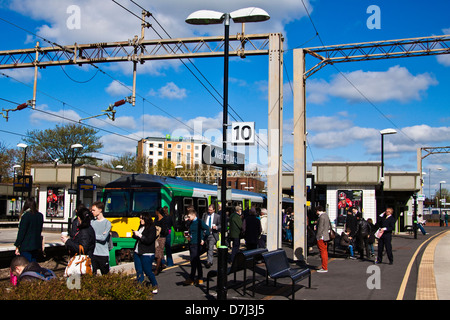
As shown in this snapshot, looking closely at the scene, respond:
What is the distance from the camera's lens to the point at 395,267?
13.9 metres

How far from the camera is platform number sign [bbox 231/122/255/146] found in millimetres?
9102

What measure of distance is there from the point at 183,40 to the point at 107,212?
6901 mm

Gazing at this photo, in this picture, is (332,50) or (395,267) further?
(332,50)

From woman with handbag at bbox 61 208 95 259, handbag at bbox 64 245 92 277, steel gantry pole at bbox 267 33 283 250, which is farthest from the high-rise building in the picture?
handbag at bbox 64 245 92 277

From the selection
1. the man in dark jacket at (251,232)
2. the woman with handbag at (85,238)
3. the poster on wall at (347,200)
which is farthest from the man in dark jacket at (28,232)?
the poster on wall at (347,200)

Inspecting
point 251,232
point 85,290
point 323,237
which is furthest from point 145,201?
point 85,290

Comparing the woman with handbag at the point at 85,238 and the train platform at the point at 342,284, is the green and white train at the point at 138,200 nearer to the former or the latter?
the train platform at the point at 342,284

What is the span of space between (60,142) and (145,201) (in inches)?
2060

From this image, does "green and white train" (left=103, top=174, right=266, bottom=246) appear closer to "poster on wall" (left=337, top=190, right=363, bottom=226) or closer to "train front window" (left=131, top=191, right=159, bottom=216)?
"train front window" (left=131, top=191, right=159, bottom=216)

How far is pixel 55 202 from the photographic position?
39375 millimetres

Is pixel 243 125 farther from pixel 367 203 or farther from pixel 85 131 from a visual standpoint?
pixel 85 131

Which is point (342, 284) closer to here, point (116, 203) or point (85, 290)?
point (85, 290)

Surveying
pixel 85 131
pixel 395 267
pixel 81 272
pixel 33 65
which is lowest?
pixel 395 267
